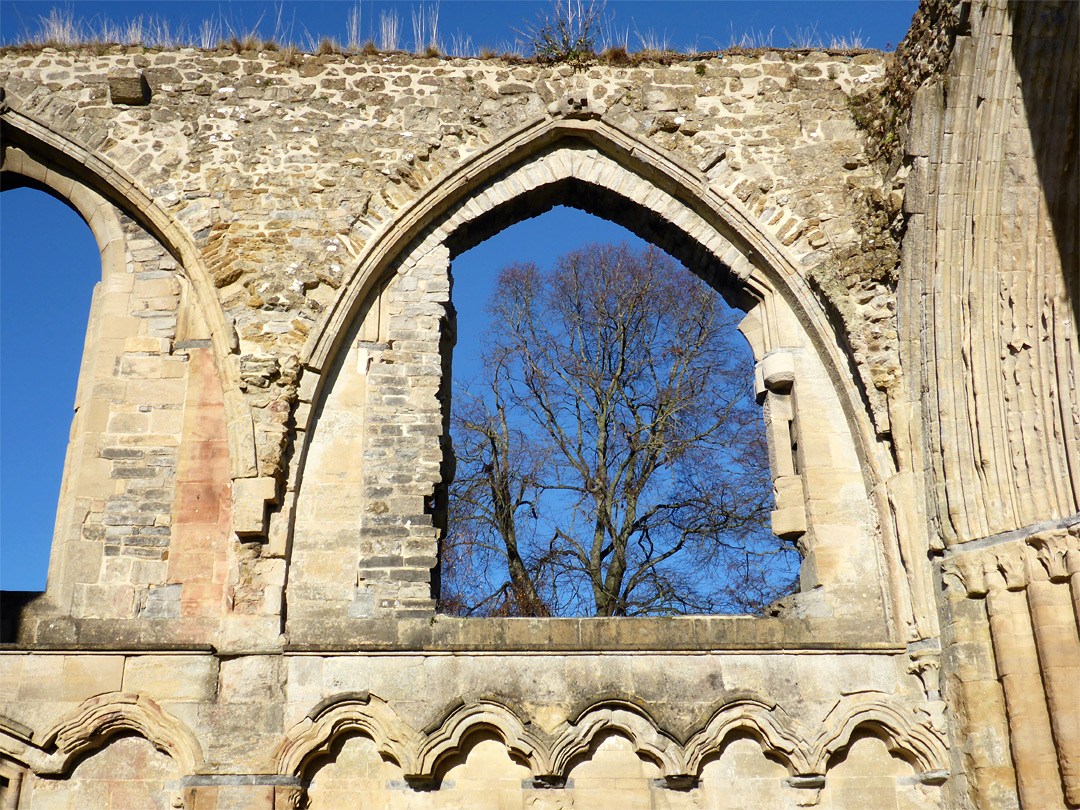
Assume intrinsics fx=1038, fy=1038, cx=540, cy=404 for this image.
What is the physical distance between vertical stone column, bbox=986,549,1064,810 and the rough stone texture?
16 millimetres

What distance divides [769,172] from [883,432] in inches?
79.9

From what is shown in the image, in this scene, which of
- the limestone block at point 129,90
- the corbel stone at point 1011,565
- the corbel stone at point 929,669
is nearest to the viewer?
the corbel stone at point 1011,565

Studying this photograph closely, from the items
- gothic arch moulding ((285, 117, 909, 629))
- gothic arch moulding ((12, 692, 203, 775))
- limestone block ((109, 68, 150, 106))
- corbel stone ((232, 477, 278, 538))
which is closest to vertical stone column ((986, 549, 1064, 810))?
gothic arch moulding ((285, 117, 909, 629))

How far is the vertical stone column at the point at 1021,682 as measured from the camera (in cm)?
532

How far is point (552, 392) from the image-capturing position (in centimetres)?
1352

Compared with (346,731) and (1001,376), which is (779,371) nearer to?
(1001,376)

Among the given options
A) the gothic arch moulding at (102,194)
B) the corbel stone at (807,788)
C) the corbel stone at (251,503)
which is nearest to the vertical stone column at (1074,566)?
the corbel stone at (807,788)

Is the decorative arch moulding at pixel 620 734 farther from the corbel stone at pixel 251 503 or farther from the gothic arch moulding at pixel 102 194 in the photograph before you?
the gothic arch moulding at pixel 102 194

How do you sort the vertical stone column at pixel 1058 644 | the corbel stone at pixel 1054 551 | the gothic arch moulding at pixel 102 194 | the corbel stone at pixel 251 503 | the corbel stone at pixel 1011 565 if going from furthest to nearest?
the gothic arch moulding at pixel 102 194, the corbel stone at pixel 251 503, the corbel stone at pixel 1011 565, the corbel stone at pixel 1054 551, the vertical stone column at pixel 1058 644

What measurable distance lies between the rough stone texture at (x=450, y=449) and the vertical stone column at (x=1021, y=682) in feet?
0.05

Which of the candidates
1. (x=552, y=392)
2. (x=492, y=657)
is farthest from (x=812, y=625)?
(x=552, y=392)

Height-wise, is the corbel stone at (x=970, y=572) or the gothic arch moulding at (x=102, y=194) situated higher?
the gothic arch moulding at (x=102, y=194)

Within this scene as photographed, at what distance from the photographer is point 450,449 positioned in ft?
23.3

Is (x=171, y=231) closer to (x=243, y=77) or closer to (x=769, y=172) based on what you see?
(x=243, y=77)
